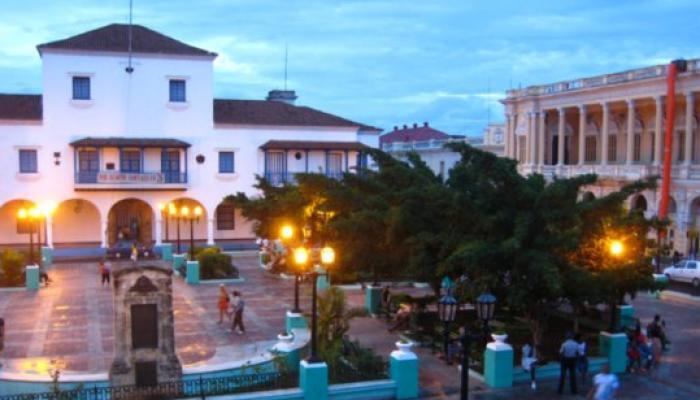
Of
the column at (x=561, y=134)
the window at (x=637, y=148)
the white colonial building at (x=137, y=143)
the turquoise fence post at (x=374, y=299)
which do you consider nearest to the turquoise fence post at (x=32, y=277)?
the white colonial building at (x=137, y=143)

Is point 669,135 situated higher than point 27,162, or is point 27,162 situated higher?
point 669,135

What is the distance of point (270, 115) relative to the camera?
4269 centimetres

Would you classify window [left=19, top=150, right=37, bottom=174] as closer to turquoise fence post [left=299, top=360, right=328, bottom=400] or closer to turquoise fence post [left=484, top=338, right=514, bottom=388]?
turquoise fence post [left=299, top=360, right=328, bottom=400]

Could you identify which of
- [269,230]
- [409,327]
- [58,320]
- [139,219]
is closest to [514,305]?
[409,327]

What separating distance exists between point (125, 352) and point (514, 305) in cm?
831

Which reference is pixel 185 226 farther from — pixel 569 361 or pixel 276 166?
pixel 569 361

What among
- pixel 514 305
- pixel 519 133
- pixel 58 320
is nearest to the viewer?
pixel 514 305

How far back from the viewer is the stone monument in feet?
49.9

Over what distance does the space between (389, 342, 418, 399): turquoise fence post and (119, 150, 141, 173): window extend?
88.8 feet

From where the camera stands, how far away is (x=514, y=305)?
16906 millimetres

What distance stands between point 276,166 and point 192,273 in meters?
13.1

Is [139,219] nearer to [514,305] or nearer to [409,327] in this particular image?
[409,327]

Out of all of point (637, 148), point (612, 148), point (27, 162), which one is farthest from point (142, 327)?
point (612, 148)

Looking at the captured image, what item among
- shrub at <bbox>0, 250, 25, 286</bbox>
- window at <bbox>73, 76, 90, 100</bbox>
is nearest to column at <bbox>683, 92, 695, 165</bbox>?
window at <bbox>73, 76, 90, 100</bbox>
